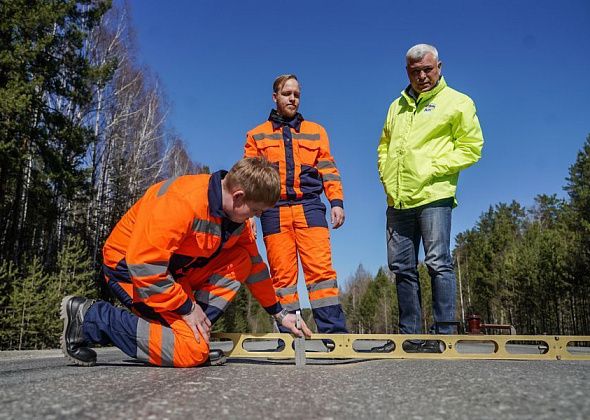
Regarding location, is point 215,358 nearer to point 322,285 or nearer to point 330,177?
point 322,285

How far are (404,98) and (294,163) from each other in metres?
1.21

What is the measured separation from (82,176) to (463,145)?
1412cm

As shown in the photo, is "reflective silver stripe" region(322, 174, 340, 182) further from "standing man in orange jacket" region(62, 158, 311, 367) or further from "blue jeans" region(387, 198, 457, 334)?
"standing man in orange jacket" region(62, 158, 311, 367)

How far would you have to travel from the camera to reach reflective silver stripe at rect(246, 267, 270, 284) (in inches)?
132

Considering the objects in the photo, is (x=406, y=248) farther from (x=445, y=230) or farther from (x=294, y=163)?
(x=294, y=163)

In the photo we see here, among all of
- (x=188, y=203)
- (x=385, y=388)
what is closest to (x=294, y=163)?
(x=188, y=203)

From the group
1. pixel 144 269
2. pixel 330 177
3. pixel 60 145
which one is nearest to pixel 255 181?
pixel 144 269

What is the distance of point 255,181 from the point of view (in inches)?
108

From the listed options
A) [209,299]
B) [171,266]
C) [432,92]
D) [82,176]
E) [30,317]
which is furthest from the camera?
[82,176]

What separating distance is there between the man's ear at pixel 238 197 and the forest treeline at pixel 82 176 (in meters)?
1.97

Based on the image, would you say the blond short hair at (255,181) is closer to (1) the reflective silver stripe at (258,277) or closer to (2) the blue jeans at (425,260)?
(1) the reflective silver stripe at (258,277)

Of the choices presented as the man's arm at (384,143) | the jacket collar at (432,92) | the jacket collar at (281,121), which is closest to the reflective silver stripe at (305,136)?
the jacket collar at (281,121)

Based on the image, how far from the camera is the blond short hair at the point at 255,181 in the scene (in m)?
2.75

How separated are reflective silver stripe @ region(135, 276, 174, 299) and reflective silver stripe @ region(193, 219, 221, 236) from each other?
35 centimetres
